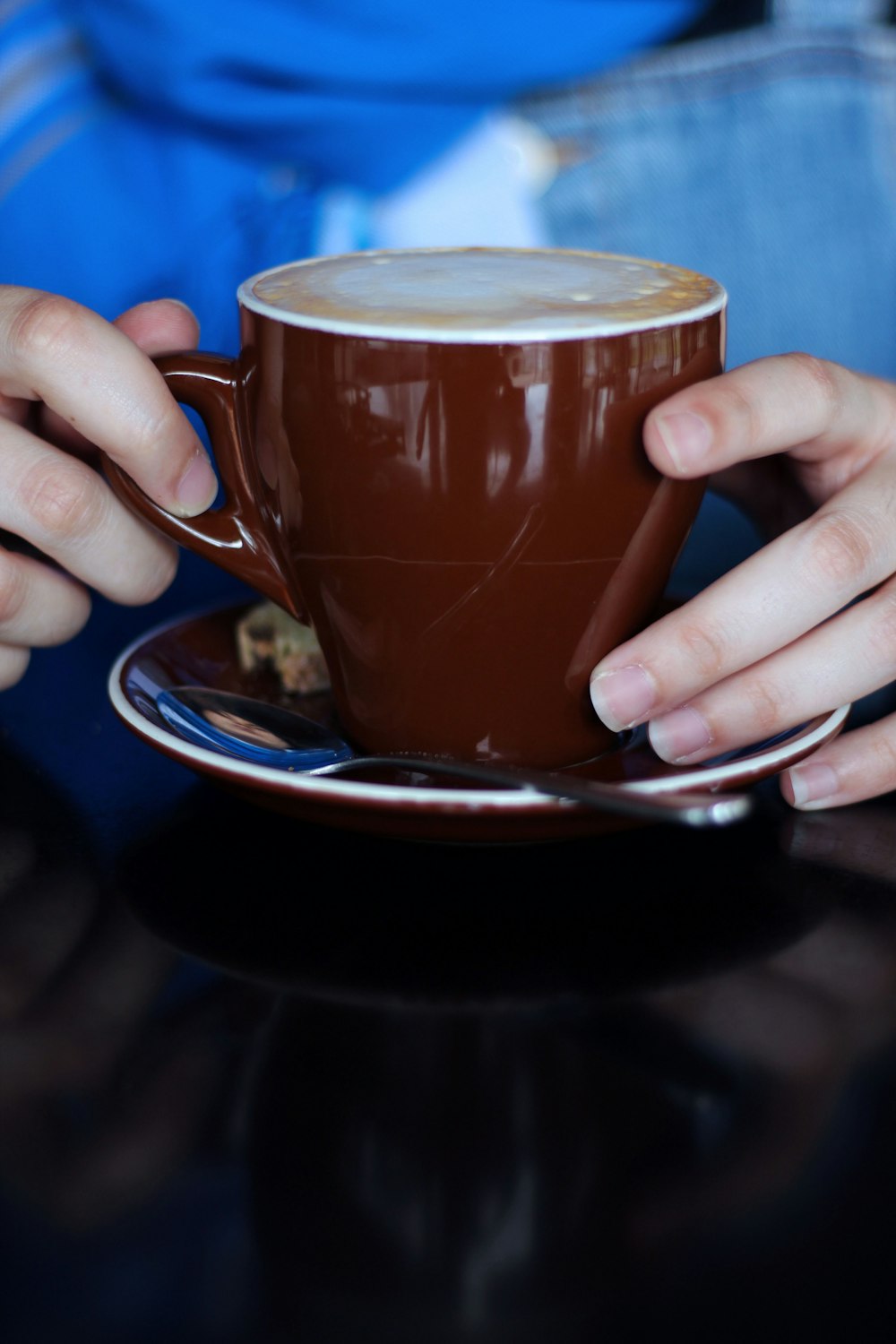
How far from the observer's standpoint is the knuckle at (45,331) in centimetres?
60

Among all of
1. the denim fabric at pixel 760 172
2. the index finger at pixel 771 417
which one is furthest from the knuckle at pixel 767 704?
the denim fabric at pixel 760 172

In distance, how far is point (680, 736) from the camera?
1.90ft

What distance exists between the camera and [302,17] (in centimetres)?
114

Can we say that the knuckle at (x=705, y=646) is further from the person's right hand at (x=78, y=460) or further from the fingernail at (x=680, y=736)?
the person's right hand at (x=78, y=460)

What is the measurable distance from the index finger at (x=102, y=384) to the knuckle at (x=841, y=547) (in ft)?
1.02

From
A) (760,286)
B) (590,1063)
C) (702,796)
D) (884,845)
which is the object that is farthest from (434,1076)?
(760,286)

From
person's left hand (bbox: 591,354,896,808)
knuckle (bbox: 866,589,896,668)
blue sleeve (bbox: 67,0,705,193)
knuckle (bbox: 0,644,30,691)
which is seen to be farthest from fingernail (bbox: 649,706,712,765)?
blue sleeve (bbox: 67,0,705,193)

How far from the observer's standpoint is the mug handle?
2.00 ft

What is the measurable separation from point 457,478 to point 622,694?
5.1 inches

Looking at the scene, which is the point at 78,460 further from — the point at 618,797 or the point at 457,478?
the point at 618,797

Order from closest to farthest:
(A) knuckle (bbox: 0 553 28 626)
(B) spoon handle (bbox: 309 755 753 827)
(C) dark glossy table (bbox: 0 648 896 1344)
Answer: (C) dark glossy table (bbox: 0 648 896 1344) → (B) spoon handle (bbox: 309 755 753 827) → (A) knuckle (bbox: 0 553 28 626)

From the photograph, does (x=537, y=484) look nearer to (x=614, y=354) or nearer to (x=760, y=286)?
(x=614, y=354)

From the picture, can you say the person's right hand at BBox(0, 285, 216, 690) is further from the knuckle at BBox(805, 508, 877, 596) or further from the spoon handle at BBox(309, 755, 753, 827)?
the knuckle at BBox(805, 508, 877, 596)

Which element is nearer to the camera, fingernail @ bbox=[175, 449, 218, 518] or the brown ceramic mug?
the brown ceramic mug
